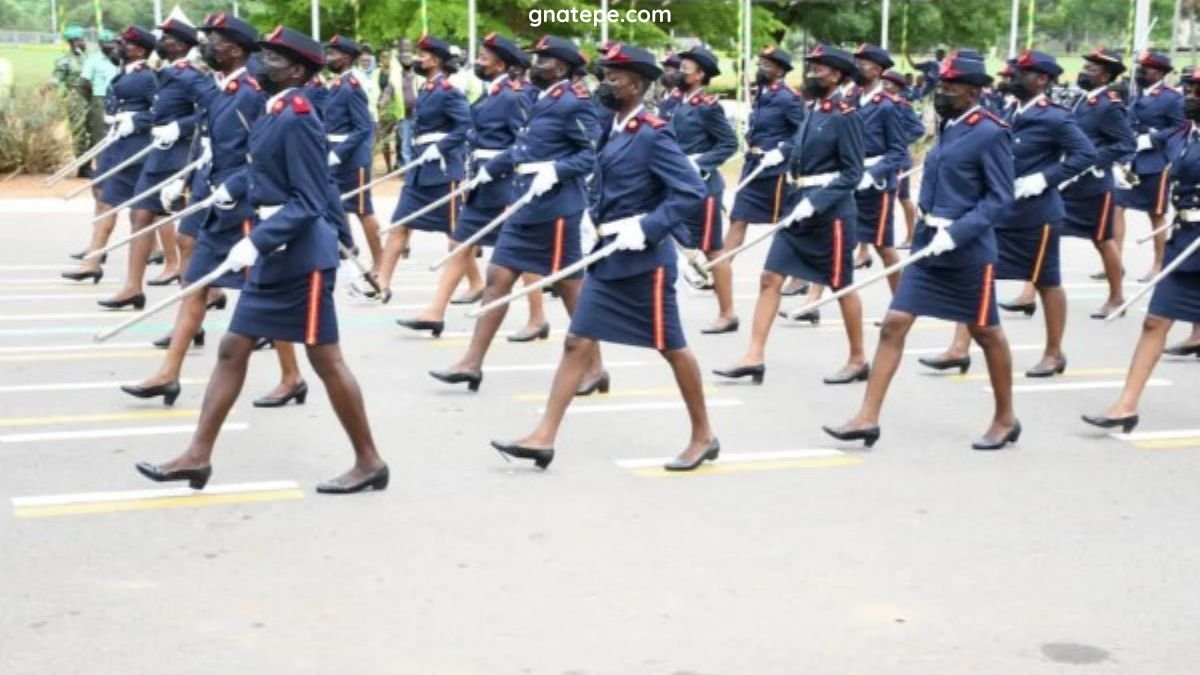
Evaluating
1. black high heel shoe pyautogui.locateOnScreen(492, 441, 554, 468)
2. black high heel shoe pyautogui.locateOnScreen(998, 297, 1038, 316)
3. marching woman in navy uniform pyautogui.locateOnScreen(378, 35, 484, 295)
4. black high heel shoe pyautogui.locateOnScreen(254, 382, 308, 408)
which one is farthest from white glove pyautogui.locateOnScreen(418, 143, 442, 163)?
black high heel shoe pyautogui.locateOnScreen(492, 441, 554, 468)

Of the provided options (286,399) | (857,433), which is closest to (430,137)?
(286,399)

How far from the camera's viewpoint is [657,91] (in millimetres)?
21516

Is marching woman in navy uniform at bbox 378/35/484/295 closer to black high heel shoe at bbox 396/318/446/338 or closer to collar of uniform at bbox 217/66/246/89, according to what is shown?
black high heel shoe at bbox 396/318/446/338

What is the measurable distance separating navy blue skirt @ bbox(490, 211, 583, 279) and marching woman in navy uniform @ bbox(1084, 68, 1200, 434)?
2.78m

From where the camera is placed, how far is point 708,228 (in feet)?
36.6

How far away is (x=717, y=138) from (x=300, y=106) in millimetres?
4760

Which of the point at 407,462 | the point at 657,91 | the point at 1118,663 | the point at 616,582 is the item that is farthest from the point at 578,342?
the point at 657,91

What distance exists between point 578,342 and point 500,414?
131cm

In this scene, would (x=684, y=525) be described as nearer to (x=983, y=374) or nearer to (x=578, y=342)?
(x=578, y=342)

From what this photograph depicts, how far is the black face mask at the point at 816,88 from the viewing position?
859cm

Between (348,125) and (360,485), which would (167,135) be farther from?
(360,485)

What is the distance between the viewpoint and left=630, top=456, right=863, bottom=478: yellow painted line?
6.94m

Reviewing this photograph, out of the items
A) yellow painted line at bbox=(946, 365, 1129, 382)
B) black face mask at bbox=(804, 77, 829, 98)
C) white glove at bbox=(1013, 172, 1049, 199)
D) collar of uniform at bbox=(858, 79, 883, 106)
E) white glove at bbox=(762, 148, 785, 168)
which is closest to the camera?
black face mask at bbox=(804, 77, 829, 98)

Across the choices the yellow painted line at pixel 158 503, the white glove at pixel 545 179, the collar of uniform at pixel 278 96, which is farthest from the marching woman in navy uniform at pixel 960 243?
the collar of uniform at pixel 278 96
